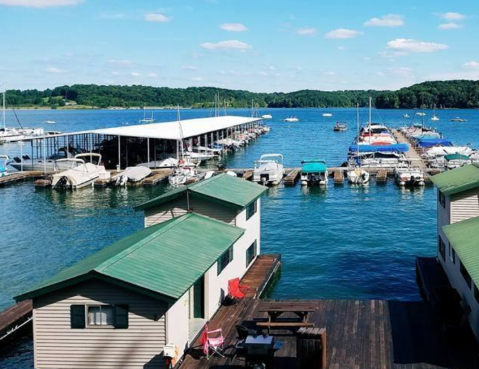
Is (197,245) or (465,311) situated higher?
(197,245)

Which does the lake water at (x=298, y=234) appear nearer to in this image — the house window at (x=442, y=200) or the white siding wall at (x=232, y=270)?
the white siding wall at (x=232, y=270)

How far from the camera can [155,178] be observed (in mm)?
70688

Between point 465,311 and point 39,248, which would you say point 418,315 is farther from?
point 39,248

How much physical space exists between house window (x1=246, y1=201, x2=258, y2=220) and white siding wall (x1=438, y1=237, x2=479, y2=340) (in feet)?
30.6

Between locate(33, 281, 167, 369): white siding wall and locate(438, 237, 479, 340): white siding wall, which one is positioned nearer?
locate(33, 281, 167, 369): white siding wall

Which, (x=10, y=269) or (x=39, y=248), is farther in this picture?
(x=39, y=248)

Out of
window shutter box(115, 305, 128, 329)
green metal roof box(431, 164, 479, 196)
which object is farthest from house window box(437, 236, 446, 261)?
window shutter box(115, 305, 128, 329)

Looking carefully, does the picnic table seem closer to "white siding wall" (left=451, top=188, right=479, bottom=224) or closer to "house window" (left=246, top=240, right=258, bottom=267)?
"house window" (left=246, top=240, right=258, bottom=267)

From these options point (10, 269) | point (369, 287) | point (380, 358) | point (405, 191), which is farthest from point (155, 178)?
point (380, 358)

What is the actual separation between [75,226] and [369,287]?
87.5 feet

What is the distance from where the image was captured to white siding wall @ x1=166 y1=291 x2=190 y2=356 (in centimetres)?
1884

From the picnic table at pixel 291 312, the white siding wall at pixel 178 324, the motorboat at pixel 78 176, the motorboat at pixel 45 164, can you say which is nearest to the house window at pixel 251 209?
the picnic table at pixel 291 312

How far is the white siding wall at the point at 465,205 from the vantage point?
2758 cm

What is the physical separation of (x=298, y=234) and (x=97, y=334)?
27.8 meters
